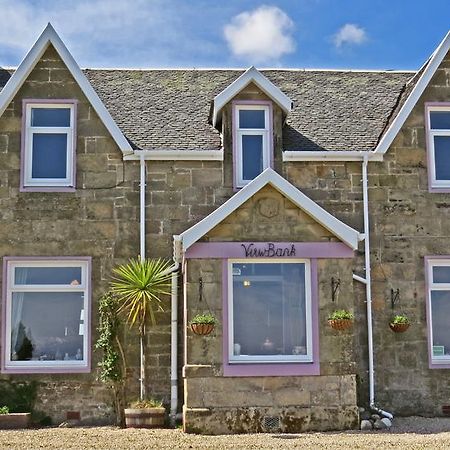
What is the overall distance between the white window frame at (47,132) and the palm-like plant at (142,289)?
2.16 m

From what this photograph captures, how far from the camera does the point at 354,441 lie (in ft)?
42.5

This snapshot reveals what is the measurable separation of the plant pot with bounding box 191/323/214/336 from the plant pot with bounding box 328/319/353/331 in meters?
2.15

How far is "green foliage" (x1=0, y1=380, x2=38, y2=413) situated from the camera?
15.5 meters

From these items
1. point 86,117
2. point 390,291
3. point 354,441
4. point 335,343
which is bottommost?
point 354,441

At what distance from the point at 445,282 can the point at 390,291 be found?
4.04 feet

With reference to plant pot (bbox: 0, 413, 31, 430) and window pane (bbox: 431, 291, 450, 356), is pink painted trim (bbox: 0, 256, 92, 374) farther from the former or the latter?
window pane (bbox: 431, 291, 450, 356)

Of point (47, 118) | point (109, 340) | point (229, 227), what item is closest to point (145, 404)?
point (109, 340)

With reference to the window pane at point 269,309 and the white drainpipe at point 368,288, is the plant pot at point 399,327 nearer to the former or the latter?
the white drainpipe at point 368,288

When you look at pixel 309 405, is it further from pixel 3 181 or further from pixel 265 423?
pixel 3 181

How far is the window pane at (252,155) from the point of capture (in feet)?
55.6

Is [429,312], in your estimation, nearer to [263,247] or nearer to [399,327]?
[399,327]

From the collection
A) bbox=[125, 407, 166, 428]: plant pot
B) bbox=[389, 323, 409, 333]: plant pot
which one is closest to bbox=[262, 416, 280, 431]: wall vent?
bbox=[125, 407, 166, 428]: plant pot

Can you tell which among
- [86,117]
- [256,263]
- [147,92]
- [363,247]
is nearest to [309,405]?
[256,263]

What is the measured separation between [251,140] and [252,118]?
1.54 ft
